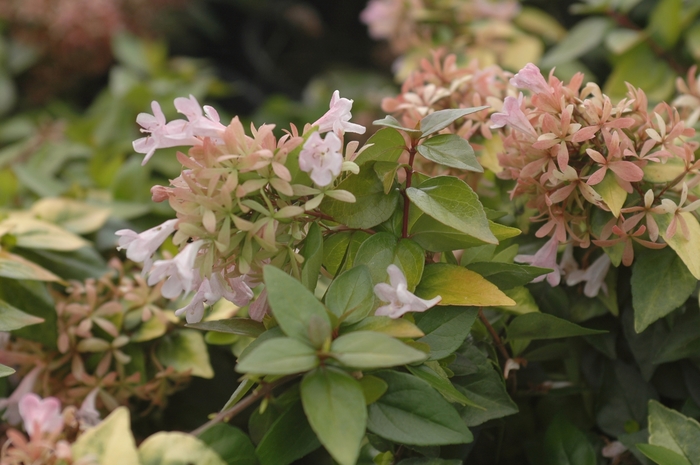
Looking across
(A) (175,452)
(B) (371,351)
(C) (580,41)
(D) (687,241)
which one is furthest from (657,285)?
(C) (580,41)

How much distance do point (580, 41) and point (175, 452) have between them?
91 cm

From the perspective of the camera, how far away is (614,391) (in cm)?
52

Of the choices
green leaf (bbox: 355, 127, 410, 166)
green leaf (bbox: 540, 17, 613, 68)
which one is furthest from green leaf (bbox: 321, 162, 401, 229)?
green leaf (bbox: 540, 17, 613, 68)

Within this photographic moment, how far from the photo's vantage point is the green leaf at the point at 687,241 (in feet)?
1.36

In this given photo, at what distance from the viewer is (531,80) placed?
1.39 feet

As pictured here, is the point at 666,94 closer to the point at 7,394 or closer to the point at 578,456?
the point at 578,456

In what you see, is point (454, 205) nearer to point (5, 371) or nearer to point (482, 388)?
point (482, 388)

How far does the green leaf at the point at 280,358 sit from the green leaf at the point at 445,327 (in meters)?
0.10

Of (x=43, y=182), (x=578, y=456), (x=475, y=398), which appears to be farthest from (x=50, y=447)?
(x=43, y=182)

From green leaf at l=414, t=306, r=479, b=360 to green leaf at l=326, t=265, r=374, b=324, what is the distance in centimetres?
6

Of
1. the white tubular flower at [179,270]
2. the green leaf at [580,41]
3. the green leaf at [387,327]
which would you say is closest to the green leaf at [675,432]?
the green leaf at [387,327]

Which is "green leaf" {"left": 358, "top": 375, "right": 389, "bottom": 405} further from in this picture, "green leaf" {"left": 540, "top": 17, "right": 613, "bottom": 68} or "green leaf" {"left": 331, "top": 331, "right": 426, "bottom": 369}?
"green leaf" {"left": 540, "top": 17, "right": 613, "bottom": 68}

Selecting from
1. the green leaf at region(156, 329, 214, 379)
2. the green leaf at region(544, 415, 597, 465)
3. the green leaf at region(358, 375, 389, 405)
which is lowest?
the green leaf at region(544, 415, 597, 465)

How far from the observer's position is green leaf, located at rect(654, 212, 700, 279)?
414 millimetres
